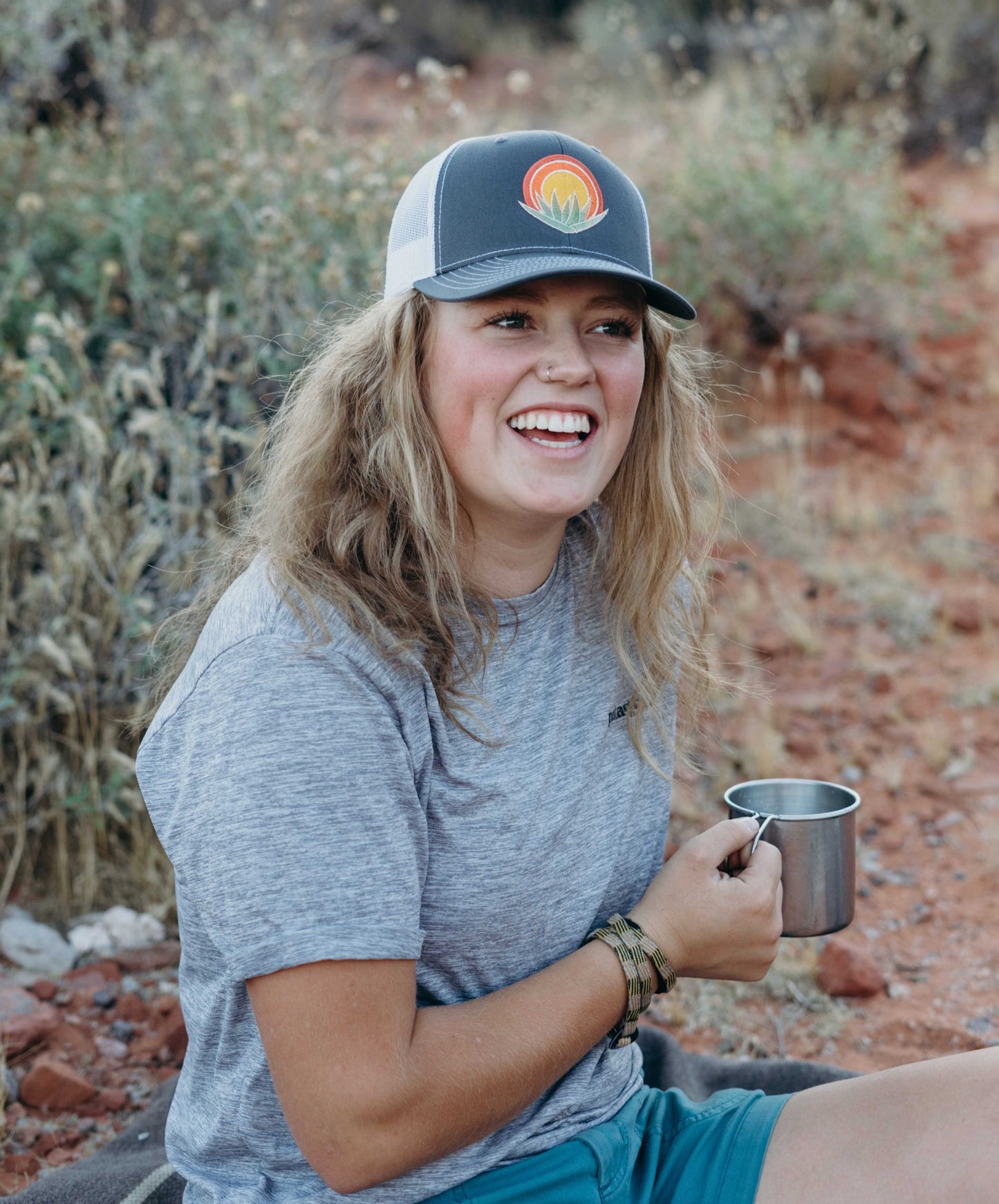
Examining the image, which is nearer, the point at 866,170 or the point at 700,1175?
the point at 700,1175

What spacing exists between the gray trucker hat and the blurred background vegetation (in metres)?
0.57

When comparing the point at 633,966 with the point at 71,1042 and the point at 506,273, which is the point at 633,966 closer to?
the point at 506,273

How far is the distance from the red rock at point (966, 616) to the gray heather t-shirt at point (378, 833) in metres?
3.44

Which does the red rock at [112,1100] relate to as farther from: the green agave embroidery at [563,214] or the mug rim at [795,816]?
the green agave embroidery at [563,214]

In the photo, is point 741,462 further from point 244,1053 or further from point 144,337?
point 244,1053

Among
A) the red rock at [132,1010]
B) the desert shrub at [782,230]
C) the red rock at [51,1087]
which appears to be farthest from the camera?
the desert shrub at [782,230]

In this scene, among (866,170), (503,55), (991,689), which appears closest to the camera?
(991,689)

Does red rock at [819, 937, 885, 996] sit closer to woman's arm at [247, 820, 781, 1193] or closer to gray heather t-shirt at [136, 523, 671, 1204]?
gray heather t-shirt at [136, 523, 671, 1204]

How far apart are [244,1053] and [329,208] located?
3.06m

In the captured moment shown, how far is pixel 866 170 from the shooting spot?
21.7ft

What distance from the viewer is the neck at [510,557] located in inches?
71.9

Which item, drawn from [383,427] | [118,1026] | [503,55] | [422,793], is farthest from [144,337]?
[503,55]

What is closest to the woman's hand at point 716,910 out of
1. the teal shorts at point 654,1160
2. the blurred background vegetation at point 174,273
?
the teal shorts at point 654,1160

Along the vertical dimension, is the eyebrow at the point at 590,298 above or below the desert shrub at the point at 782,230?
below
